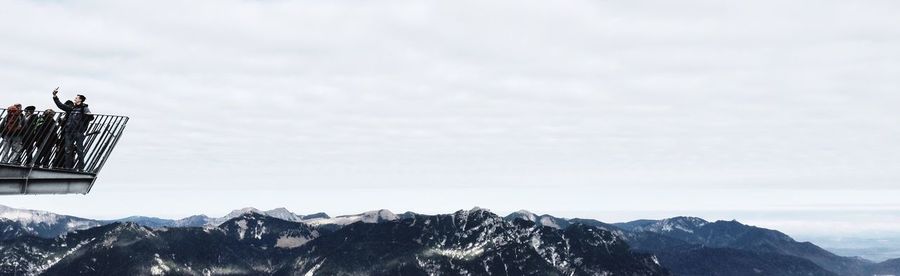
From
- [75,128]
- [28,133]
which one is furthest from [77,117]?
[28,133]

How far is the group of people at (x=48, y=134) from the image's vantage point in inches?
1428

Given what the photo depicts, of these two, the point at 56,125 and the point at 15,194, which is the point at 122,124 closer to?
the point at 56,125

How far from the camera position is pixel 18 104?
38.1 meters

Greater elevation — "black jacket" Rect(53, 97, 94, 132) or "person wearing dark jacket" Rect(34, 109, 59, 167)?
"black jacket" Rect(53, 97, 94, 132)

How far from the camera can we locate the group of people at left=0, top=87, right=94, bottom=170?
3628 centimetres

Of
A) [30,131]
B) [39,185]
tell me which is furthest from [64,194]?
[30,131]

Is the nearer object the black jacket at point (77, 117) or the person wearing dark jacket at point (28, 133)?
the person wearing dark jacket at point (28, 133)

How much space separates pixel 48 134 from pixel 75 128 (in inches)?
47.9

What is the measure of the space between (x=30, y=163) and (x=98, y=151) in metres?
3.04

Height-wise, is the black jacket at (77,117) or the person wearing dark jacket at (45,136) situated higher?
the black jacket at (77,117)

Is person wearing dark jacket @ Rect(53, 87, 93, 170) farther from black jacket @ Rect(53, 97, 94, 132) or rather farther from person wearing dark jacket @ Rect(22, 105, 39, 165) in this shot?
person wearing dark jacket @ Rect(22, 105, 39, 165)

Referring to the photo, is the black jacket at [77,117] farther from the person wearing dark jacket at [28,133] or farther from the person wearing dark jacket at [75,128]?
the person wearing dark jacket at [28,133]

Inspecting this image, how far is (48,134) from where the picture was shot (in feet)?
123

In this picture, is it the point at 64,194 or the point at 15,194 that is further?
the point at 64,194
